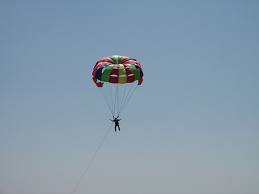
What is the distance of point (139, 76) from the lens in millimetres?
73500

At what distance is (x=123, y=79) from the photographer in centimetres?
7269

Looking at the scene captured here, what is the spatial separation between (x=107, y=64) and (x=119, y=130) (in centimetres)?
817

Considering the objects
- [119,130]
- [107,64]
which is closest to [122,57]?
[107,64]

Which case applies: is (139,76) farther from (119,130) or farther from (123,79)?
(119,130)

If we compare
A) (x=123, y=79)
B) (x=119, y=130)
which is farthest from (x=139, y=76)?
(x=119, y=130)

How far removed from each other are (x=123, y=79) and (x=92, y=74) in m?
4.11

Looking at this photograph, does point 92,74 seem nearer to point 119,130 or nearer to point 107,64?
point 107,64

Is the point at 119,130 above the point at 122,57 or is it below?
below

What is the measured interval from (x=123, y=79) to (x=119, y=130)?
626 centimetres

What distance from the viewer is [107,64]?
72812 mm

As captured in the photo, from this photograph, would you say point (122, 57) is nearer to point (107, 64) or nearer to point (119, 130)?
point (107, 64)

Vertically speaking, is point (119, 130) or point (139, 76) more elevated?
point (139, 76)

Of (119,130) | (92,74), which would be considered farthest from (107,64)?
(119,130)
